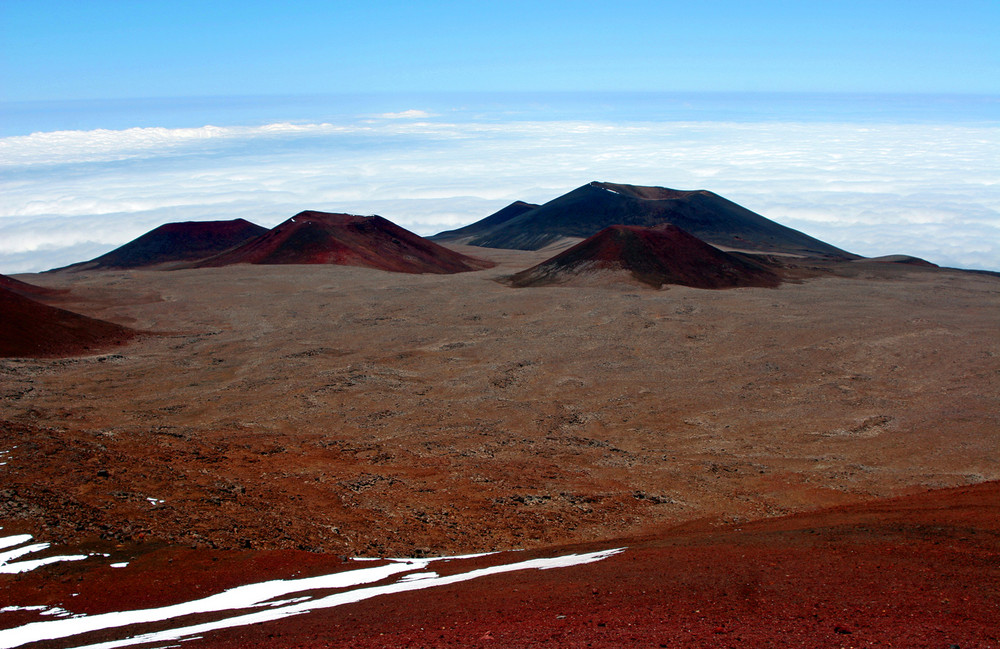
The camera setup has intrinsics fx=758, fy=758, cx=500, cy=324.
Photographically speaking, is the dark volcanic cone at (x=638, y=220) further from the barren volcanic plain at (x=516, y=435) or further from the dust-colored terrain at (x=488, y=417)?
the barren volcanic plain at (x=516, y=435)

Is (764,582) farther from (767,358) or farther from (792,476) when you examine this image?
(767,358)

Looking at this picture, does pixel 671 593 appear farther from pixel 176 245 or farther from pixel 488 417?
pixel 176 245

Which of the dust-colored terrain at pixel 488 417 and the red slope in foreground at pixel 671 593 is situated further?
the dust-colored terrain at pixel 488 417

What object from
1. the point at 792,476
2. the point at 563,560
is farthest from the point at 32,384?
the point at 792,476

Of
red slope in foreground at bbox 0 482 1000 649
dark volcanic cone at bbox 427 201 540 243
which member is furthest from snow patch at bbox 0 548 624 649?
dark volcanic cone at bbox 427 201 540 243

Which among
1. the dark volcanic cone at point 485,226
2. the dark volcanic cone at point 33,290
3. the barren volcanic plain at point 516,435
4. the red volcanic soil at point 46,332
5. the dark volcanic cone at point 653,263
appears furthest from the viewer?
the dark volcanic cone at point 485,226

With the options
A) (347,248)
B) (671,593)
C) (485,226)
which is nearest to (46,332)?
(671,593)

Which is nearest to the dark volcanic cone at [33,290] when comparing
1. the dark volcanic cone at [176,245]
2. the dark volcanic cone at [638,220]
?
the dark volcanic cone at [176,245]
